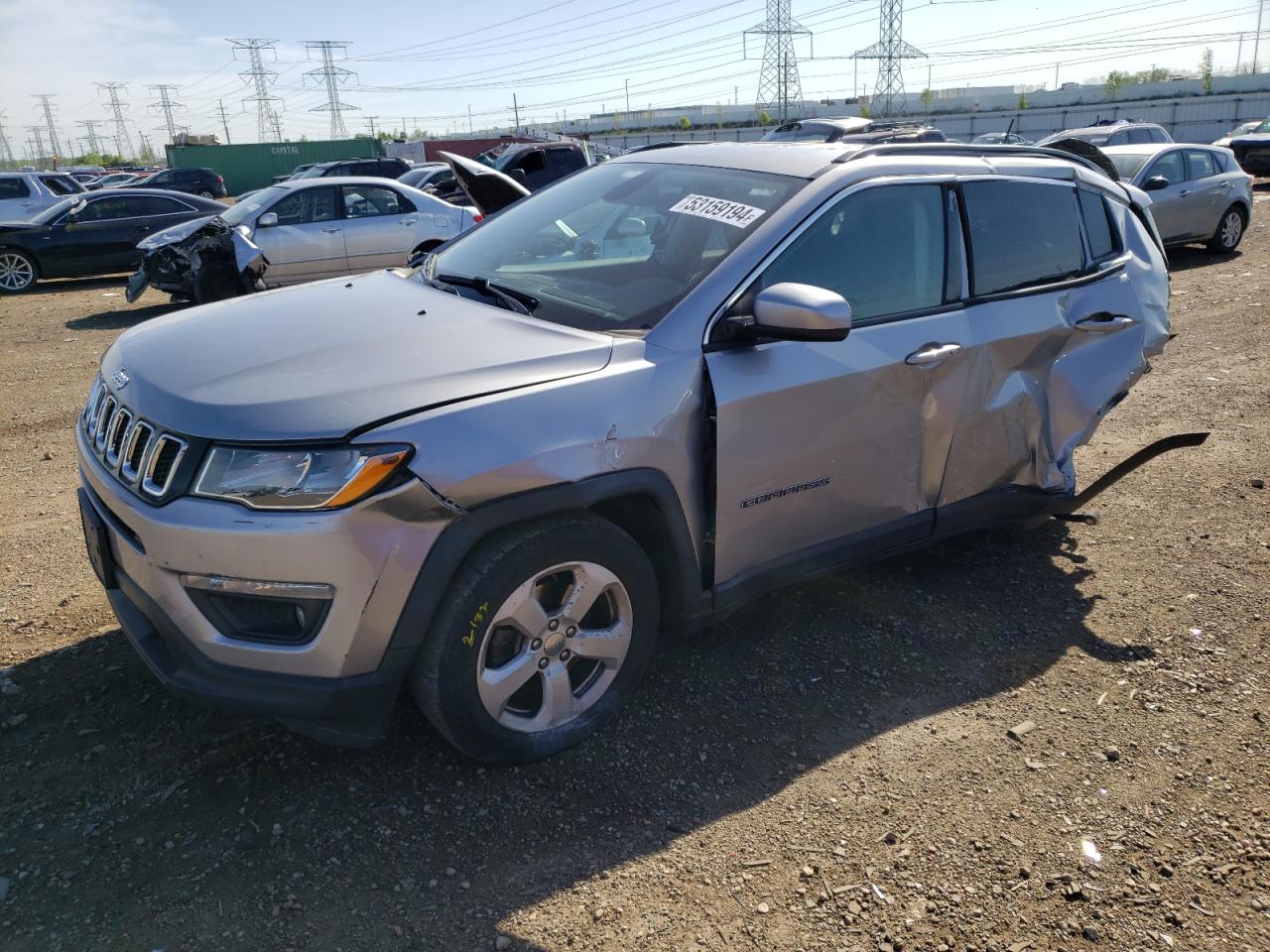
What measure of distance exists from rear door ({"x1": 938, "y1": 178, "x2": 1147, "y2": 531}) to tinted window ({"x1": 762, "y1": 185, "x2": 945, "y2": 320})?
19cm

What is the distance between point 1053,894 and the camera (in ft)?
8.20

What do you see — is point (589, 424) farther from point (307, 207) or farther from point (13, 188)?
point (13, 188)

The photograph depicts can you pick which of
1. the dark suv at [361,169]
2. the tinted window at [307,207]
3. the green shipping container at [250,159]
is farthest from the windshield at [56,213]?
the green shipping container at [250,159]

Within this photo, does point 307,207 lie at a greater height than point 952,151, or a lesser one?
lesser

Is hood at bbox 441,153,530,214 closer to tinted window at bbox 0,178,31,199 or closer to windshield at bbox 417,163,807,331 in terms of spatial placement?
windshield at bbox 417,163,807,331

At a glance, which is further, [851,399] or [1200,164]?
[1200,164]

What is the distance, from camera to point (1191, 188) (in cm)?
1222

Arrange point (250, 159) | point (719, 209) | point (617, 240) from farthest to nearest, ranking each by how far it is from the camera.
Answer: point (250, 159) < point (617, 240) < point (719, 209)

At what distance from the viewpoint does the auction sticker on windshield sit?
3230mm

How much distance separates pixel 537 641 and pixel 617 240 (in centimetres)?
158

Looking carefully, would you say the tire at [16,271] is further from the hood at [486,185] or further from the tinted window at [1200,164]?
the tinted window at [1200,164]

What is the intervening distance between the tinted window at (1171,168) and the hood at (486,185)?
33.6 ft

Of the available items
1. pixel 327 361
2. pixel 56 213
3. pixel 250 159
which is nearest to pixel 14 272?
pixel 56 213

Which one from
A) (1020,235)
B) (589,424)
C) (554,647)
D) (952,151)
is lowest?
(554,647)
